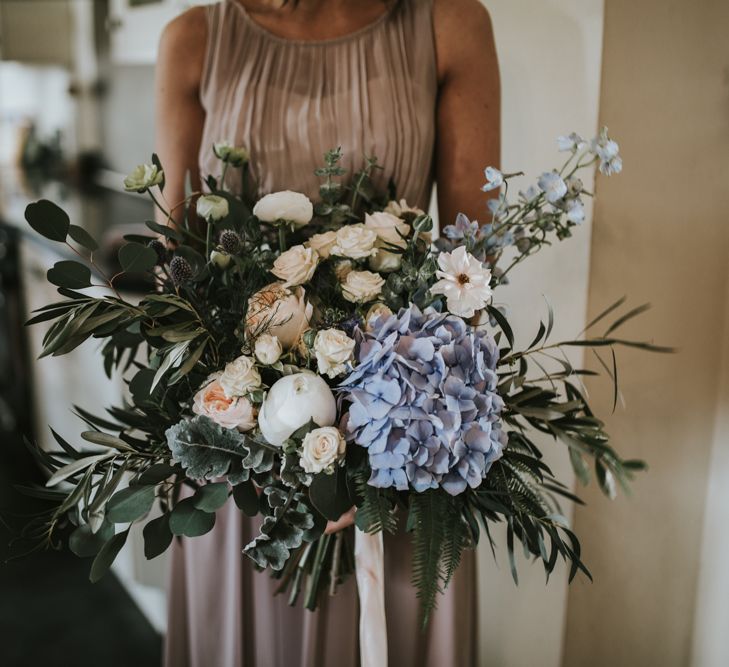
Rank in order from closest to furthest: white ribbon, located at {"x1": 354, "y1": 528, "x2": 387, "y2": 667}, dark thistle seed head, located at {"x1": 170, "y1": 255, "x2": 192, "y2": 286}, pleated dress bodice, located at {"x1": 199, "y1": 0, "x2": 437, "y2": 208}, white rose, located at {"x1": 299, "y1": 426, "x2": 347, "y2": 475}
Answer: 1. white rose, located at {"x1": 299, "y1": 426, "x2": 347, "y2": 475}
2. dark thistle seed head, located at {"x1": 170, "y1": 255, "x2": 192, "y2": 286}
3. white ribbon, located at {"x1": 354, "y1": 528, "x2": 387, "y2": 667}
4. pleated dress bodice, located at {"x1": 199, "y1": 0, "x2": 437, "y2": 208}

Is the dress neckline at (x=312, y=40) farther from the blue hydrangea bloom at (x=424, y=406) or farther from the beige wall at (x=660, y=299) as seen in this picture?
the blue hydrangea bloom at (x=424, y=406)

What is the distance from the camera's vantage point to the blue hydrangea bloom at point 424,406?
0.69 metres

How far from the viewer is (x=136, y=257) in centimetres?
78

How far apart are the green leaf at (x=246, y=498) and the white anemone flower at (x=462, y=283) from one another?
28cm

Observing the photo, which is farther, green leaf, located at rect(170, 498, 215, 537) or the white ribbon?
the white ribbon

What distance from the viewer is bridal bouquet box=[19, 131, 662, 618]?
703mm

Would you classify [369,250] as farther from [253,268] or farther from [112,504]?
[112,504]

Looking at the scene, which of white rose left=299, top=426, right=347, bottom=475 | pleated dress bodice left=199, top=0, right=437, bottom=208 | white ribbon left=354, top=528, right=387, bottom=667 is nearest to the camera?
white rose left=299, top=426, right=347, bottom=475

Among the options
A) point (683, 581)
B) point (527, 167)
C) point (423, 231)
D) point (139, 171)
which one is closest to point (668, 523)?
point (683, 581)

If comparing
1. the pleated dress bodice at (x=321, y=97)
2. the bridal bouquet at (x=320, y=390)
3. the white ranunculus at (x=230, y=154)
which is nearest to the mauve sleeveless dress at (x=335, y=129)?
the pleated dress bodice at (x=321, y=97)

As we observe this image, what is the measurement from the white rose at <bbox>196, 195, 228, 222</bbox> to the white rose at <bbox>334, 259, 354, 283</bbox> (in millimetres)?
150

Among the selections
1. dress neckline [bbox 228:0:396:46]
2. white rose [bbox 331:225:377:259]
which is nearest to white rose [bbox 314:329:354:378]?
white rose [bbox 331:225:377:259]

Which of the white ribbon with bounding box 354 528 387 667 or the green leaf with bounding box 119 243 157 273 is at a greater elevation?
the green leaf with bounding box 119 243 157 273

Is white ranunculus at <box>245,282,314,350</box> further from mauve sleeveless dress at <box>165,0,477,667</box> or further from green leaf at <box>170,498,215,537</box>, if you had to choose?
mauve sleeveless dress at <box>165,0,477,667</box>
